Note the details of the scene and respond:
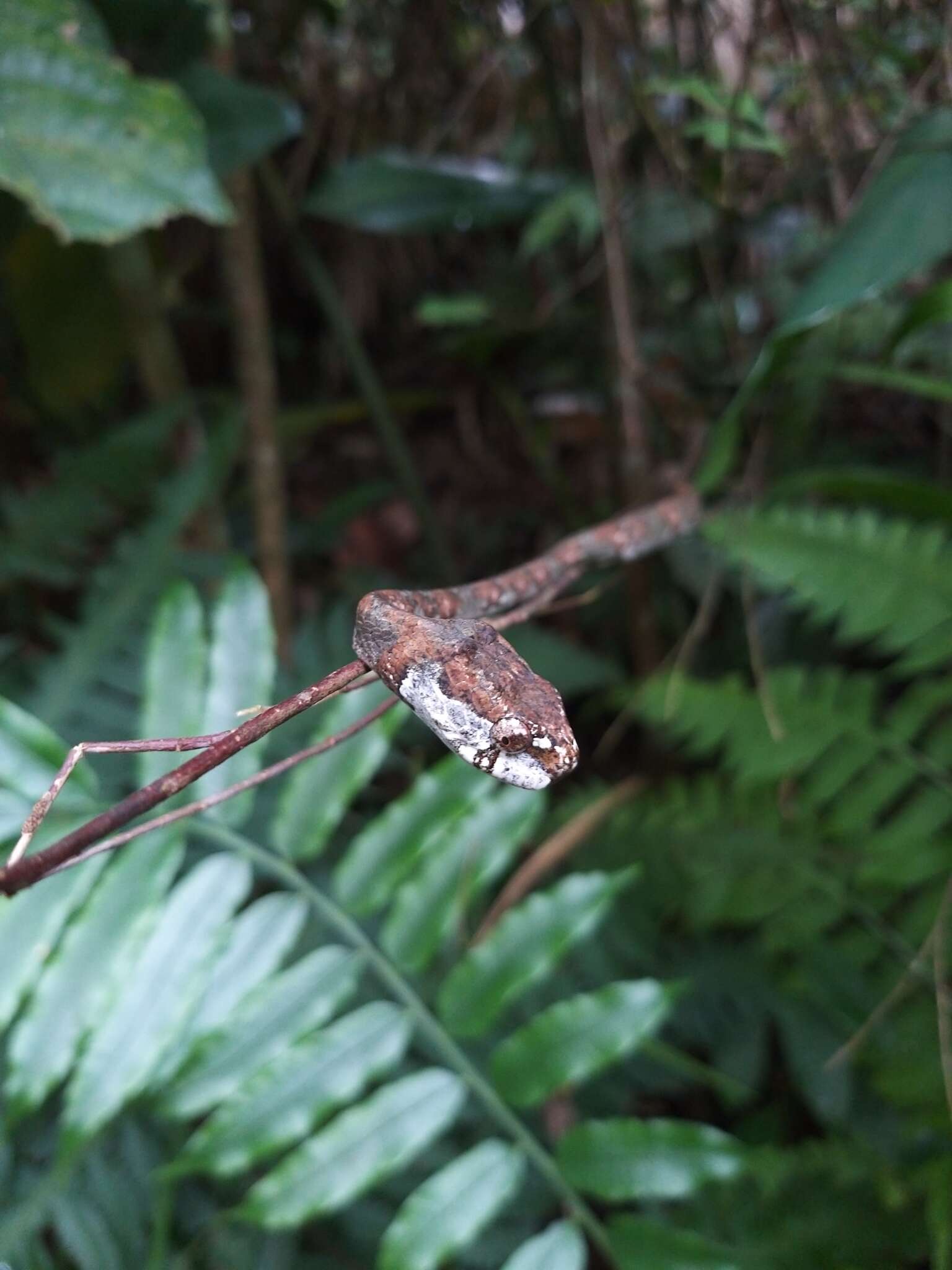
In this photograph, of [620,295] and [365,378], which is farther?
[365,378]

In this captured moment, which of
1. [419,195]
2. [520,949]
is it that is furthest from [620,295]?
[520,949]

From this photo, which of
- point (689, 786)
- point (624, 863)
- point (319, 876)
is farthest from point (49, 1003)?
point (689, 786)

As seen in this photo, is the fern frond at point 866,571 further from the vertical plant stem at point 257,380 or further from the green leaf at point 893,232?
the vertical plant stem at point 257,380

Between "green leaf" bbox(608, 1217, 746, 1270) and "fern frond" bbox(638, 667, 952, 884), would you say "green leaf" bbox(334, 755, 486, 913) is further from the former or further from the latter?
"fern frond" bbox(638, 667, 952, 884)

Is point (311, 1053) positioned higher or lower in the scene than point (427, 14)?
lower

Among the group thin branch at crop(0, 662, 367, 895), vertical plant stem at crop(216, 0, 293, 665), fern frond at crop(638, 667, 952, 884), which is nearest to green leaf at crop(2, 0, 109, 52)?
vertical plant stem at crop(216, 0, 293, 665)

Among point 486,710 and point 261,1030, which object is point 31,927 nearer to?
point 261,1030

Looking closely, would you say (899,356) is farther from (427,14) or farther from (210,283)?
(210,283)
